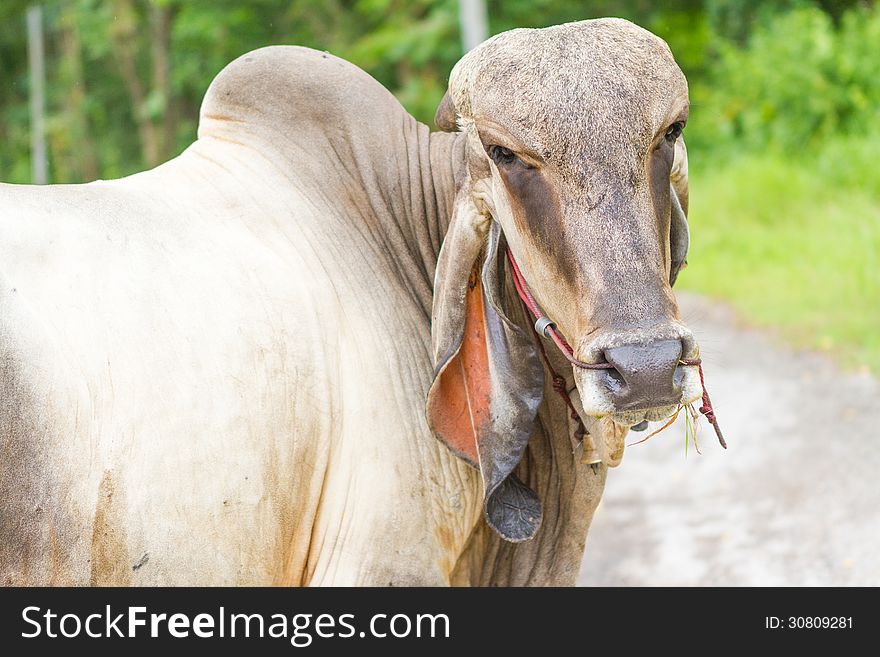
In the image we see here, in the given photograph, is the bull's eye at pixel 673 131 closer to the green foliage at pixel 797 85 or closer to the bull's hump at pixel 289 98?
the bull's hump at pixel 289 98

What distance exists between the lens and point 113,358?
2.45 meters

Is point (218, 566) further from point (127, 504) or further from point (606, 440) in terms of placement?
point (606, 440)

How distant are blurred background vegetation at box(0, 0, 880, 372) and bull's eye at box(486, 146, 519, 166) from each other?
4896 millimetres

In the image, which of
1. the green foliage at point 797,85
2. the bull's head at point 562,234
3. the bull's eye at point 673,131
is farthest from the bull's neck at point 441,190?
the green foliage at point 797,85

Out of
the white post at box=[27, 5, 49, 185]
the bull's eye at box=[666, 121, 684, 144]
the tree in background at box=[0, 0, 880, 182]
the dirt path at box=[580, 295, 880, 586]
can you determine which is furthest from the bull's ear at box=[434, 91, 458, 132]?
the white post at box=[27, 5, 49, 185]

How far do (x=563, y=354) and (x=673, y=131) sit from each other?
1.83 ft

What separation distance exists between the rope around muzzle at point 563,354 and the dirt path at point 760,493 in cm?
238

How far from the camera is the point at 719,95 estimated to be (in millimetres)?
13633

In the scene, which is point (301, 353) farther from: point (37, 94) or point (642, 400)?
Result: point (37, 94)

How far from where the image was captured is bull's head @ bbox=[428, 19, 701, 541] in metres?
2.27

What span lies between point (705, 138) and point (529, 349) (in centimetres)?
1167

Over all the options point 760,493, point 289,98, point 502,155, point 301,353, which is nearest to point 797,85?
point 760,493

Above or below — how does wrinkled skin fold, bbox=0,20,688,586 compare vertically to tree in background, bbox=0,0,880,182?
above

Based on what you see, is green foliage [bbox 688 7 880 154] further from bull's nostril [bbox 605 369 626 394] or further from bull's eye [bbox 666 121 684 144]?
bull's nostril [bbox 605 369 626 394]
